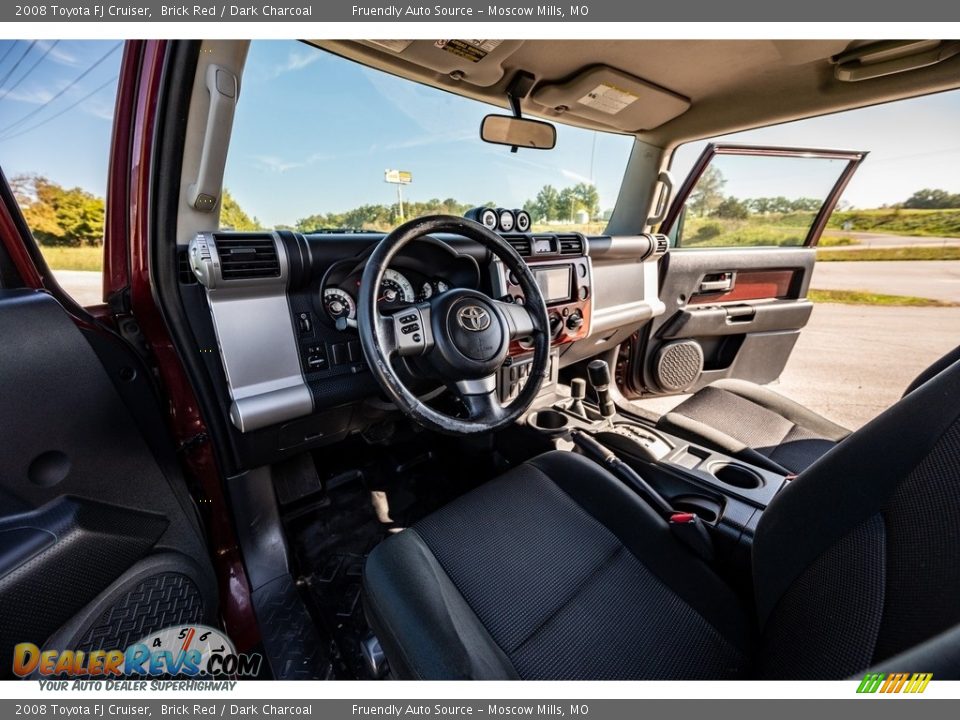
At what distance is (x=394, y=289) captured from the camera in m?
1.36

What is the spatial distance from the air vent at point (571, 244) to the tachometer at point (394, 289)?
84 centimetres

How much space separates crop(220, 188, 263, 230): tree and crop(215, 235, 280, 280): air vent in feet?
0.56

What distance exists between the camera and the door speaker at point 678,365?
104 inches

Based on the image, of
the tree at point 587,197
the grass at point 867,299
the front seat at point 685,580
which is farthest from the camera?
the grass at point 867,299

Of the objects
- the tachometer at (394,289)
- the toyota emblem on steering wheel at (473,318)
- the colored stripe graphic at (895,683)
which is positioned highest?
the tachometer at (394,289)

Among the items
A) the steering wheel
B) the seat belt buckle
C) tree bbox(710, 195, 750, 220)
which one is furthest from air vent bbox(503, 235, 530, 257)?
tree bbox(710, 195, 750, 220)

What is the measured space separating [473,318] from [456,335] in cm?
8

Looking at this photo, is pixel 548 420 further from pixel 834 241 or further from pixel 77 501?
pixel 834 241

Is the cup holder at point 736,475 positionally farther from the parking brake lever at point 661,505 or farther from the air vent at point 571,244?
the air vent at point 571,244

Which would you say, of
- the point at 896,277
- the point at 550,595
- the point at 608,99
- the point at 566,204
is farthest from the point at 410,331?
the point at 896,277

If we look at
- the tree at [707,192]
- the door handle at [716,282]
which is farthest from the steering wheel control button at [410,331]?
the tree at [707,192]

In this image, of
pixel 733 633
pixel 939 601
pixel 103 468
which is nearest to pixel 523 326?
pixel 733 633

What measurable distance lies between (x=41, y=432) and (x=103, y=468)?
16 cm

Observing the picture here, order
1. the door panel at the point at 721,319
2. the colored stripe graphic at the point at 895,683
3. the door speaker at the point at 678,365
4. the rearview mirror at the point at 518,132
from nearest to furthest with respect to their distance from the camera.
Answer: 1. the colored stripe graphic at the point at 895,683
2. the rearview mirror at the point at 518,132
3. the door panel at the point at 721,319
4. the door speaker at the point at 678,365
